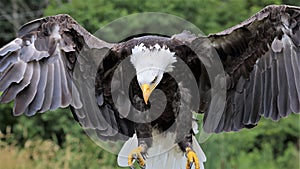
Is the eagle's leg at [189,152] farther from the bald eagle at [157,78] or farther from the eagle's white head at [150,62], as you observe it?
the eagle's white head at [150,62]

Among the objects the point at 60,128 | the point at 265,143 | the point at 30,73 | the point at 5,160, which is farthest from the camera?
the point at 265,143

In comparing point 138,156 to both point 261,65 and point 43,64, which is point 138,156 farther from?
point 261,65

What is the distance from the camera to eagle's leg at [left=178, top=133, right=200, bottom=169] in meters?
5.74

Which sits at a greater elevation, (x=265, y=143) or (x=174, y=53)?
(x=265, y=143)

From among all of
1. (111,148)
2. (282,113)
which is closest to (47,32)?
(282,113)

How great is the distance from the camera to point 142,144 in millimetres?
5848

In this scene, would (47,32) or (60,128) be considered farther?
(60,128)

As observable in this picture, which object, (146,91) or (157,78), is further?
(157,78)

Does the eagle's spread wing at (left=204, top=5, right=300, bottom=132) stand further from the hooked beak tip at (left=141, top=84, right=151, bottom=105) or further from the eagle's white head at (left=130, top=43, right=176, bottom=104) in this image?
the hooked beak tip at (left=141, top=84, right=151, bottom=105)

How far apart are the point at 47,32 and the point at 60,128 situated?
4380 mm

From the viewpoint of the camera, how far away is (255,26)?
17.4 feet

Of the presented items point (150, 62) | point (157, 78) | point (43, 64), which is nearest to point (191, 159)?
point (157, 78)

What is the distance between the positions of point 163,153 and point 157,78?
3.06ft

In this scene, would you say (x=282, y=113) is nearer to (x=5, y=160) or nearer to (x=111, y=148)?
(x=111, y=148)
